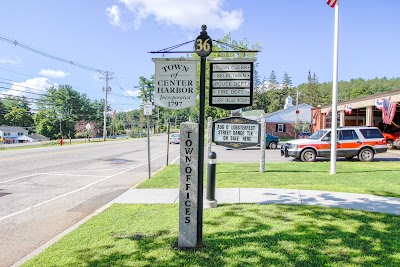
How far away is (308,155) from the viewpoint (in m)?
15.7

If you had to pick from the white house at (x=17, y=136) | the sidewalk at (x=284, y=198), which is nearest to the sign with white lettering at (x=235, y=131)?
the sidewalk at (x=284, y=198)

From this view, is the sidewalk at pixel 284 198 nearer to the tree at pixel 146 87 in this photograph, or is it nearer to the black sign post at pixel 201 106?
the black sign post at pixel 201 106

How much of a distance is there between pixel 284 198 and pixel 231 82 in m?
3.40

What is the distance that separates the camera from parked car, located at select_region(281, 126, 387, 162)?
1554cm

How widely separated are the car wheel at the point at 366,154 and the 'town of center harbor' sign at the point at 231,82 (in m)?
12.8

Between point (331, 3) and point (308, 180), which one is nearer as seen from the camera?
point (308, 180)

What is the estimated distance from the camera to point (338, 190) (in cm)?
802

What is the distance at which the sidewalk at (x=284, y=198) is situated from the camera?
6539 millimetres

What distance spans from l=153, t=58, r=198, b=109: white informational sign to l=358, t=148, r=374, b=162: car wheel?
13.7 metres

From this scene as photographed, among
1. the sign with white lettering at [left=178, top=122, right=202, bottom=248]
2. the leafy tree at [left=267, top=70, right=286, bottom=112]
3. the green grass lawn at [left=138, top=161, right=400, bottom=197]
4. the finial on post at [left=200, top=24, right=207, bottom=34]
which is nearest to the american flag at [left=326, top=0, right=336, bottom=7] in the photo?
the green grass lawn at [left=138, top=161, right=400, bottom=197]

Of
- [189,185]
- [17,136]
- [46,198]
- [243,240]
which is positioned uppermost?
[189,185]

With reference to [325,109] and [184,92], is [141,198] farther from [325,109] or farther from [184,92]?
[325,109]

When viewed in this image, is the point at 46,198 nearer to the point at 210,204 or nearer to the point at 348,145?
the point at 210,204

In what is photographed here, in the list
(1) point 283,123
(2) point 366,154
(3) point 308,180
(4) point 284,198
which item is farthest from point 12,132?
(4) point 284,198
